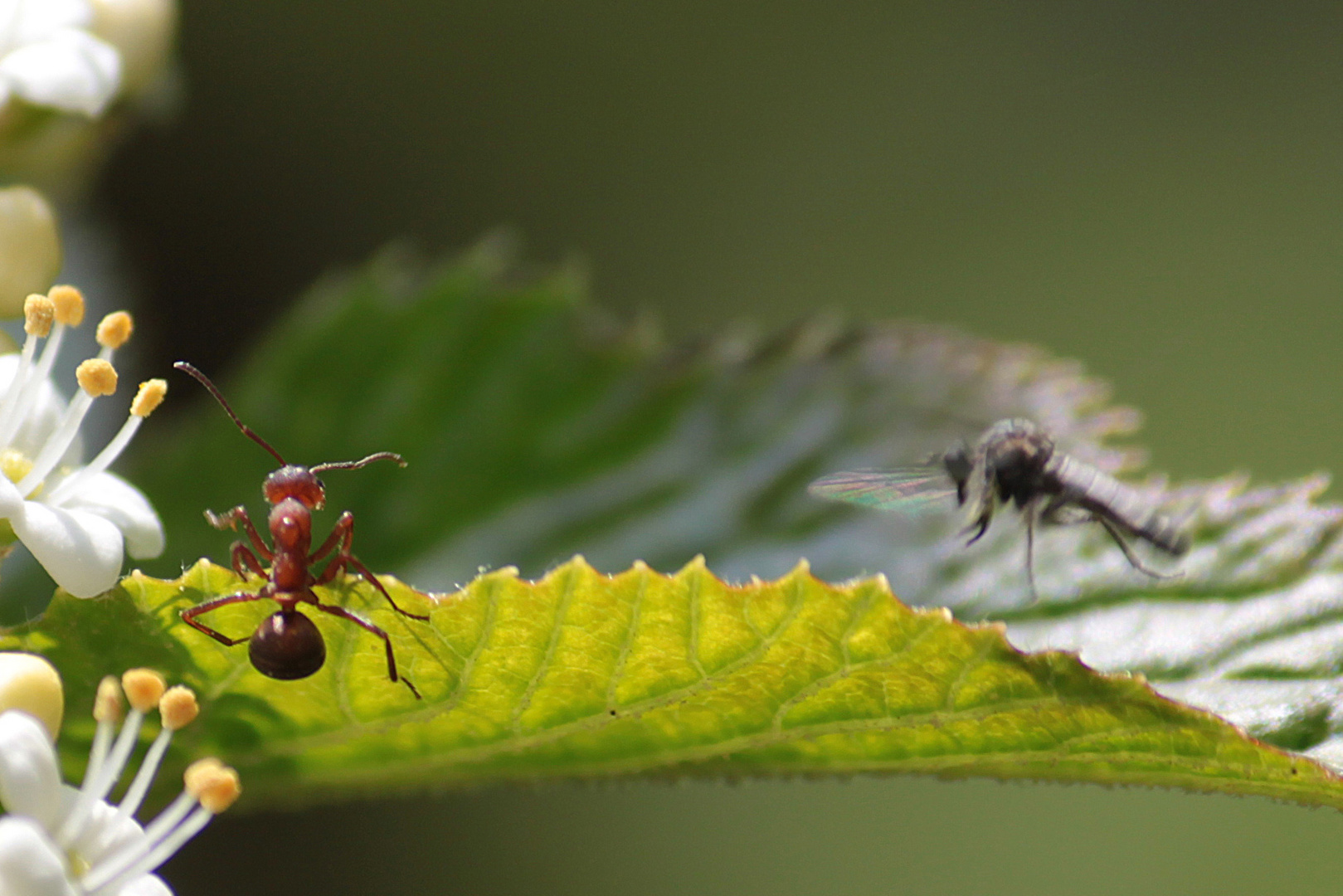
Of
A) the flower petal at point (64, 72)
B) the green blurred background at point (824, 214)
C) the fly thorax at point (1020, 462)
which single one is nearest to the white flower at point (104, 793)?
the flower petal at point (64, 72)

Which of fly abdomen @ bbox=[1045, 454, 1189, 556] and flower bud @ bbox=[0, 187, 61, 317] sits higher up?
flower bud @ bbox=[0, 187, 61, 317]

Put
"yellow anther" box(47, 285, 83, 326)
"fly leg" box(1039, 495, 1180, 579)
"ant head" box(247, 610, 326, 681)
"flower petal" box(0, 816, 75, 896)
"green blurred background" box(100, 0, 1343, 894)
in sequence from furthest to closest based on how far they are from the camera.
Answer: "green blurred background" box(100, 0, 1343, 894), "fly leg" box(1039, 495, 1180, 579), "yellow anther" box(47, 285, 83, 326), "ant head" box(247, 610, 326, 681), "flower petal" box(0, 816, 75, 896)

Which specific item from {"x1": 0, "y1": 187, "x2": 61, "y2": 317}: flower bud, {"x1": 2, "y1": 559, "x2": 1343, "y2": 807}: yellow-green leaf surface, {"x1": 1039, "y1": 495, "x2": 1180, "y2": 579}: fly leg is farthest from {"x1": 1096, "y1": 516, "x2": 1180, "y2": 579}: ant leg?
{"x1": 0, "y1": 187, "x2": 61, "y2": 317}: flower bud

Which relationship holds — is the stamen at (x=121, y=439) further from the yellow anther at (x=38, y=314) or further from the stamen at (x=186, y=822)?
the stamen at (x=186, y=822)

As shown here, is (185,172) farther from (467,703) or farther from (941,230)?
(467,703)

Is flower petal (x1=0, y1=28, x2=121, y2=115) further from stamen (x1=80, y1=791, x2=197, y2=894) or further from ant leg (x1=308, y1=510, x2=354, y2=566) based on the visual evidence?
stamen (x1=80, y1=791, x2=197, y2=894)

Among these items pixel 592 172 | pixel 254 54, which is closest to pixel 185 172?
pixel 254 54
